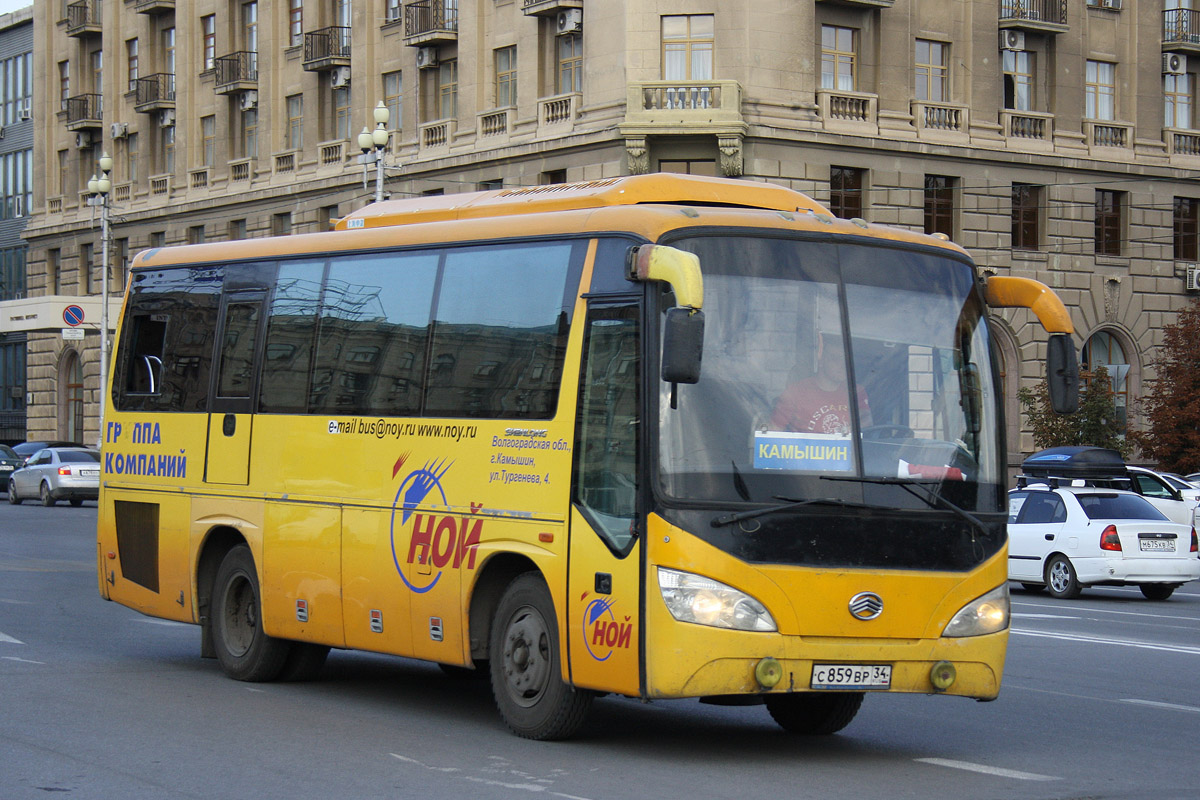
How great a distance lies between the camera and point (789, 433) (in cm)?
895

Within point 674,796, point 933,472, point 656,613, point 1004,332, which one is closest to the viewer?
point 674,796

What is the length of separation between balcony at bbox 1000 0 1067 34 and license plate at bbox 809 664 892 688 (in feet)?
121

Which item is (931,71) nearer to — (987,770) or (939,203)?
(939,203)

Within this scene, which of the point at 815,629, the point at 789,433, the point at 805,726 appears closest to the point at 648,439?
the point at 789,433

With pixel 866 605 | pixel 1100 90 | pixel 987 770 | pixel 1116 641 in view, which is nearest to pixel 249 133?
pixel 1100 90

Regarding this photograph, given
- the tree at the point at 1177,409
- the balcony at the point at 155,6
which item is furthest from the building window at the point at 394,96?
the tree at the point at 1177,409

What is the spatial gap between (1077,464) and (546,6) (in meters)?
17.4

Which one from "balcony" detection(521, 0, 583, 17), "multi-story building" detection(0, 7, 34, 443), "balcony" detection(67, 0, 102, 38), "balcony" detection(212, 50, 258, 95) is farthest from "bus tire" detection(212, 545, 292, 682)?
"multi-story building" detection(0, 7, 34, 443)

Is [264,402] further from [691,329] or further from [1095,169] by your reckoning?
[1095,169]

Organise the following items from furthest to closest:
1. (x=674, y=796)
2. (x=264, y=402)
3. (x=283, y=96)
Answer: (x=283, y=96) < (x=264, y=402) < (x=674, y=796)

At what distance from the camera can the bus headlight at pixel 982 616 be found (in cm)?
923

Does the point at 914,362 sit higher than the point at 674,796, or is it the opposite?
the point at 914,362

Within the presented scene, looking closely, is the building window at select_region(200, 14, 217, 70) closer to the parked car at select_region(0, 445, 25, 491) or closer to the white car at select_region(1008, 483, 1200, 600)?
the parked car at select_region(0, 445, 25, 491)

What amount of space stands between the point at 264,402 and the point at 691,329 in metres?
4.99
